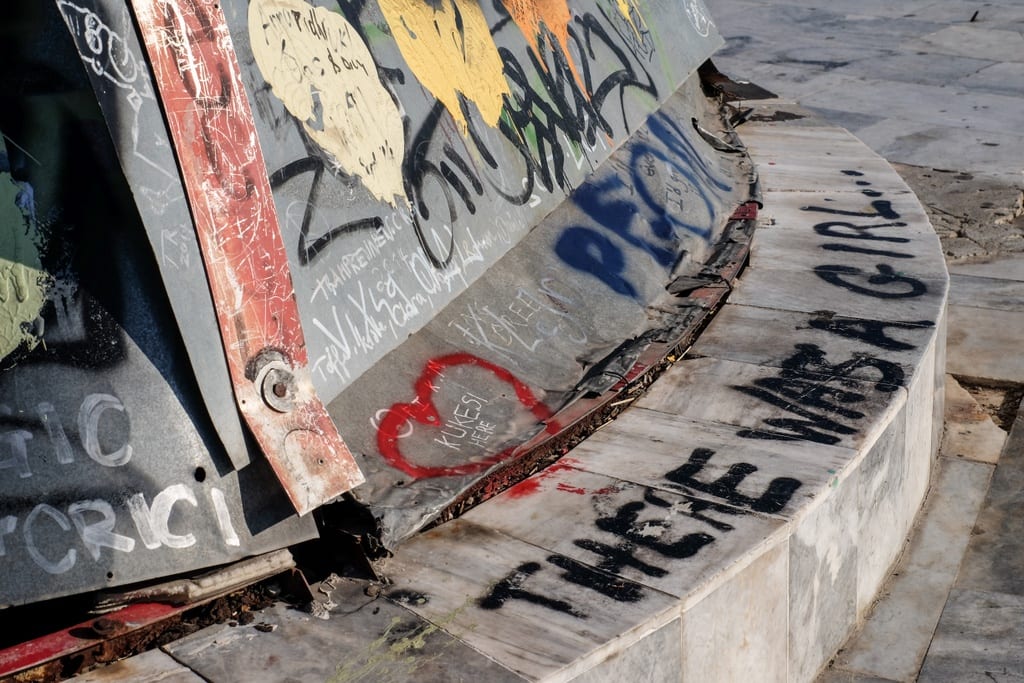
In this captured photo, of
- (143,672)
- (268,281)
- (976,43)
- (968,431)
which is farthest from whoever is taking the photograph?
(976,43)

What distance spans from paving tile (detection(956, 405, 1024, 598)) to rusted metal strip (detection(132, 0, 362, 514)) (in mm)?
3274

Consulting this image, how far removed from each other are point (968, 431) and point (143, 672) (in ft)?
16.9

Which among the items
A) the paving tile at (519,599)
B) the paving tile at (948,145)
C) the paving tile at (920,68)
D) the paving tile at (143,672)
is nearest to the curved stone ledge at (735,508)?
the paving tile at (519,599)

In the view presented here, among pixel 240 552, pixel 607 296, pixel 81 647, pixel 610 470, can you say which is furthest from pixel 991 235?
pixel 81 647

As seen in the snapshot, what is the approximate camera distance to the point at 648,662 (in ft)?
14.8

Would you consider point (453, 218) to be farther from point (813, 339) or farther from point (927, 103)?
point (927, 103)

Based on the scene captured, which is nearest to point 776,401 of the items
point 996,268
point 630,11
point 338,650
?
point 338,650

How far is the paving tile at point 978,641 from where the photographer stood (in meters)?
5.47

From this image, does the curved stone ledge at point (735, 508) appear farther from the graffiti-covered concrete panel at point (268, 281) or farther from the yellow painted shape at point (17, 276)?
the yellow painted shape at point (17, 276)

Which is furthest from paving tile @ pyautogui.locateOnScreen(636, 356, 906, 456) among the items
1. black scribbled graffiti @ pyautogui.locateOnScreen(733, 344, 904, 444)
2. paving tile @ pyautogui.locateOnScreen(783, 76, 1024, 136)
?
paving tile @ pyautogui.locateOnScreen(783, 76, 1024, 136)

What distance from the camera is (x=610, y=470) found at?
557cm

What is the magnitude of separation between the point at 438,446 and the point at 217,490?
1.12m

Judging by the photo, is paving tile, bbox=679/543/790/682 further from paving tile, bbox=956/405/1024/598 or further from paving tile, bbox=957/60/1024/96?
paving tile, bbox=957/60/1024/96

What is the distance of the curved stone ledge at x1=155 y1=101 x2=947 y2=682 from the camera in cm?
445
